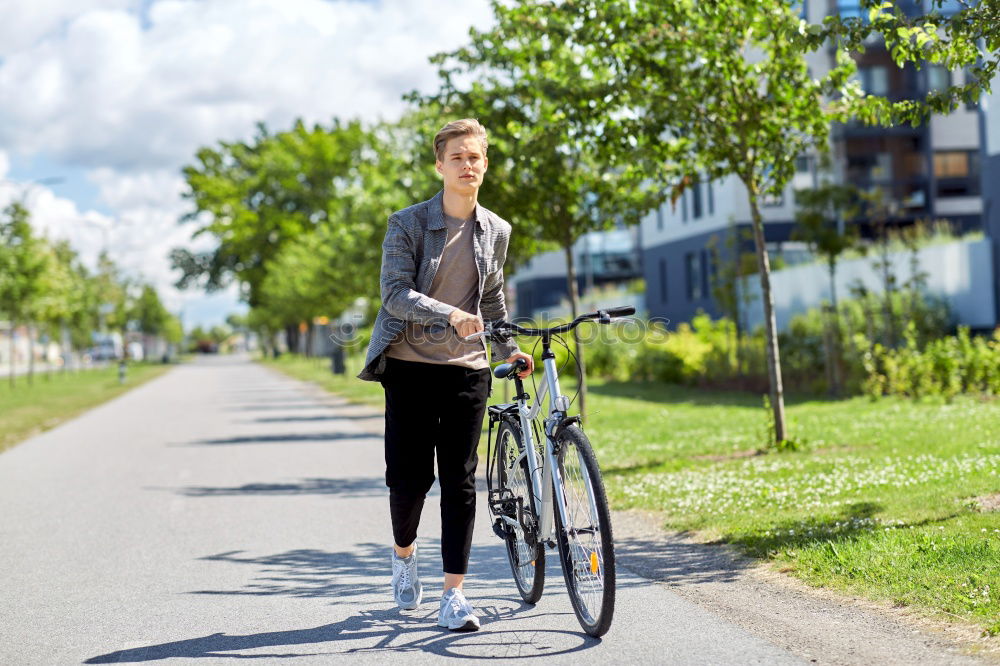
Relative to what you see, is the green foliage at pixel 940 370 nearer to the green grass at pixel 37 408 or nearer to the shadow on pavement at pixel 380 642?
the shadow on pavement at pixel 380 642

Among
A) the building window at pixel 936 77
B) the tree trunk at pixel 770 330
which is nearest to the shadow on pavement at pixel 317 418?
the tree trunk at pixel 770 330

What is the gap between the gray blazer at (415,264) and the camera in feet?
15.5

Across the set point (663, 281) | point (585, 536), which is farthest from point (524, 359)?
point (663, 281)

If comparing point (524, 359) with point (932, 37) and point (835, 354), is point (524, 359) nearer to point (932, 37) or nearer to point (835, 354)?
point (932, 37)

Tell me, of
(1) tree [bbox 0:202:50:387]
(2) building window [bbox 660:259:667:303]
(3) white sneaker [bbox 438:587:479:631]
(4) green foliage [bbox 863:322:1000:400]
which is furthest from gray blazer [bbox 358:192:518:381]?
(2) building window [bbox 660:259:667:303]

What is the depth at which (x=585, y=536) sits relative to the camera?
14.8ft

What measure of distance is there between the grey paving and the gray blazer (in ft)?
3.79

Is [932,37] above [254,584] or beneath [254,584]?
above

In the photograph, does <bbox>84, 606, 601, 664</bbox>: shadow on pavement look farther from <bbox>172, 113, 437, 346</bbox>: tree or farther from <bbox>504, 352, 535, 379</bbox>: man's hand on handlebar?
<bbox>172, 113, 437, 346</bbox>: tree

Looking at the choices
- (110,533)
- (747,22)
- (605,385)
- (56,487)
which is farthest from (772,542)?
(605,385)

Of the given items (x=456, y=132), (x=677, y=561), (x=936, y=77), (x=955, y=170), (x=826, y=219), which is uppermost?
(x=936, y=77)

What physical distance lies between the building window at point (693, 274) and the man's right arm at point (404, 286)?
3581 cm

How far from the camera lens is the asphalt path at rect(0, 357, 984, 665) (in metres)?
4.59

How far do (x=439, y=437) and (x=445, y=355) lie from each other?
37cm
